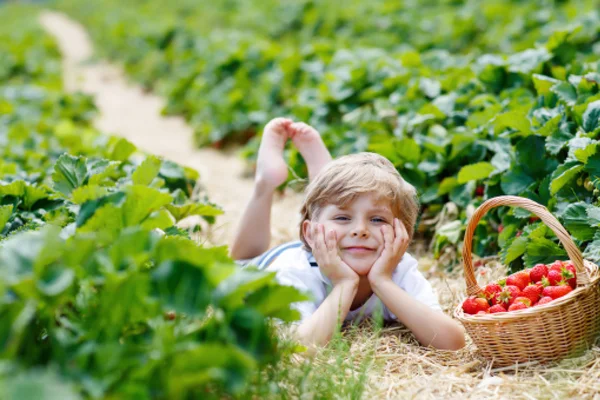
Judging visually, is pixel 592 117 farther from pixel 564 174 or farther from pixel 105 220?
pixel 105 220

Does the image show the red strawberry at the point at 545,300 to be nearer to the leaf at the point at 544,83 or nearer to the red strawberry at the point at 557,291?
the red strawberry at the point at 557,291

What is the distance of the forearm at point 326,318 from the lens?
238cm

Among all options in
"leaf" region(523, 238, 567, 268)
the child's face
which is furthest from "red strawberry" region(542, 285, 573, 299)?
the child's face

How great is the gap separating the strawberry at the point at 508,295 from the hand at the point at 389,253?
0.40 metres

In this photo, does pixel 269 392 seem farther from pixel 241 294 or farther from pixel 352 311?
pixel 352 311

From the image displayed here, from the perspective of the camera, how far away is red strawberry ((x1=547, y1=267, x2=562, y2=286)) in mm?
2365

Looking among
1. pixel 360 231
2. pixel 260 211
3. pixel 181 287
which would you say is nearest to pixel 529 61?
pixel 260 211

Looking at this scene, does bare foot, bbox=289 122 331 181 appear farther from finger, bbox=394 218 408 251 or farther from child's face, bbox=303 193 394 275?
finger, bbox=394 218 408 251

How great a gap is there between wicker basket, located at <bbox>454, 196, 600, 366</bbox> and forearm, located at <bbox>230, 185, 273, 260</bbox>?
131 cm

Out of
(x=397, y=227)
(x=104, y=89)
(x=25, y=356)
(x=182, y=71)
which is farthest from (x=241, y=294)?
(x=104, y=89)

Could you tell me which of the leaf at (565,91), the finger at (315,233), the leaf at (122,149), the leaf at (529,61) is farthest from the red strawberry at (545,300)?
the leaf at (122,149)

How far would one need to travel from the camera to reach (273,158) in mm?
3484

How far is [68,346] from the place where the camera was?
1.59 metres

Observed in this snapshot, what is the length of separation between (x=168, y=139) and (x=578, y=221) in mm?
5963
